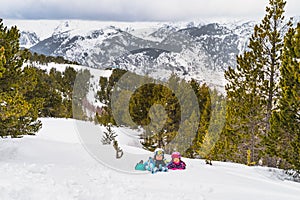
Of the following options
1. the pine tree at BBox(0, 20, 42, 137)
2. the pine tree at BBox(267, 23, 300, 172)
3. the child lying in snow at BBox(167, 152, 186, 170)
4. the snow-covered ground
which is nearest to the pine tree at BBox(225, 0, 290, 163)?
the pine tree at BBox(267, 23, 300, 172)

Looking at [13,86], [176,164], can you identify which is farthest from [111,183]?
[13,86]

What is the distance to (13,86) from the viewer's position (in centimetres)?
1259

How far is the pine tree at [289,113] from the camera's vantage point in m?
11.6

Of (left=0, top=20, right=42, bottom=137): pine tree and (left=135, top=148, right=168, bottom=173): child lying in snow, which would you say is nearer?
(left=135, top=148, right=168, bottom=173): child lying in snow

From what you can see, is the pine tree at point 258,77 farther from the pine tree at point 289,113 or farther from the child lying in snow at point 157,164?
the child lying in snow at point 157,164

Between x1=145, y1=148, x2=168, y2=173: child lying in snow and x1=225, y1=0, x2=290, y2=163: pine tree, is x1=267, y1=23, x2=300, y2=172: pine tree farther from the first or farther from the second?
x1=225, y1=0, x2=290, y2=163: pine tree

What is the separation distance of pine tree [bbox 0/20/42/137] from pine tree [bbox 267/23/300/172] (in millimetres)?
10183

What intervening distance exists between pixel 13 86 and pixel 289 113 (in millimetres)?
11366

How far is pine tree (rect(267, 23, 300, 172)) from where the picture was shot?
11.6 m

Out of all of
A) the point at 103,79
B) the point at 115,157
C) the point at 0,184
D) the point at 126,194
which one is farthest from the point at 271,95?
the point at 103,79

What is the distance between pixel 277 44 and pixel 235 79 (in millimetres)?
3088

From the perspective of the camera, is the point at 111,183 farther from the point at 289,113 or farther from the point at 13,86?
the point at 289,113

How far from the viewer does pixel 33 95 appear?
18.5 metres

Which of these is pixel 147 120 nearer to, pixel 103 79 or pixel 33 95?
pixel 33 95
